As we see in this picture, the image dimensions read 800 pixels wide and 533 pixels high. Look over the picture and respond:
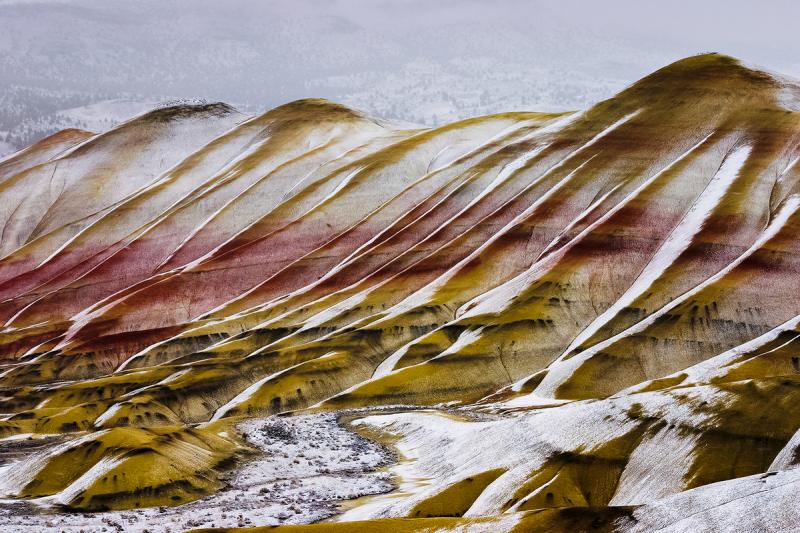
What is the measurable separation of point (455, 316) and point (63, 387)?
58273mm

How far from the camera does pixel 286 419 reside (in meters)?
105

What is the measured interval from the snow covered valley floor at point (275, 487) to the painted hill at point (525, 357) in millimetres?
2697

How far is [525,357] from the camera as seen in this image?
441 feet

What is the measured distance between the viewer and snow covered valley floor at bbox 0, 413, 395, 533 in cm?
6606

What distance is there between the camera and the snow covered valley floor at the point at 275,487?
66062mm

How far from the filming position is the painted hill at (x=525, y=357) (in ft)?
225

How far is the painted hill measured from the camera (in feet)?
225

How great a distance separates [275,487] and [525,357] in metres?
62.2

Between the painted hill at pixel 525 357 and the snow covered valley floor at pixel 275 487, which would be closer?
the snow covered valley floor at pixel 275 487

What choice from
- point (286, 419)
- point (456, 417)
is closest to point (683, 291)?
point (456, 417)

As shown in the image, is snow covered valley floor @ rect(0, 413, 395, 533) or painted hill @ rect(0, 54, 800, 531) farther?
painted hill @ rect(0, 54, 800, 531)

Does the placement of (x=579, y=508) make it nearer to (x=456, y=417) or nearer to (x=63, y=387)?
(x=456, y=417)

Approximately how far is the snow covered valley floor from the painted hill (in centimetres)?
270

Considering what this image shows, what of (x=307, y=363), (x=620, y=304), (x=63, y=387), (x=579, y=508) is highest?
(x=579, y=508)
